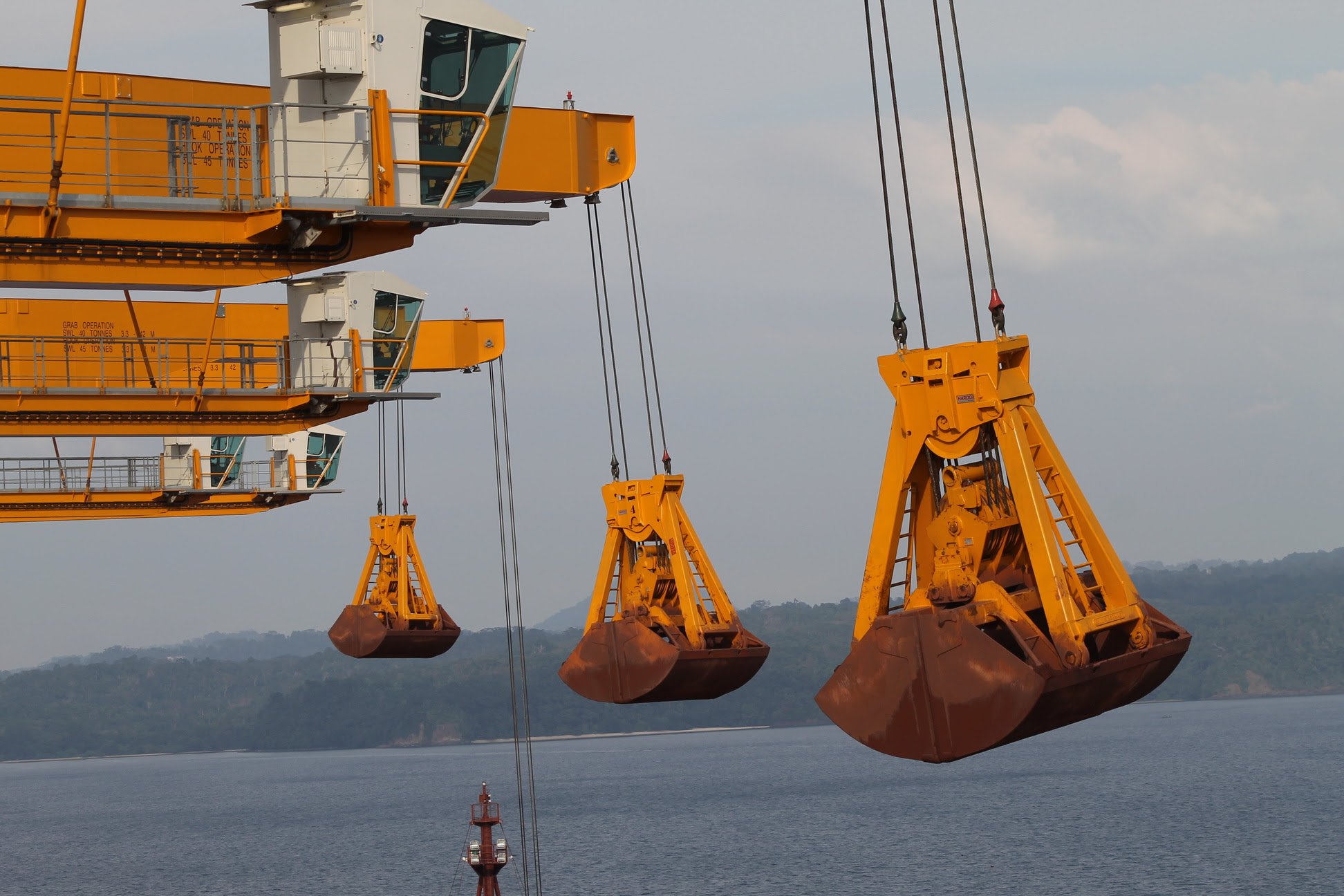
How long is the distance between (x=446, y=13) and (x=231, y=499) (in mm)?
19527

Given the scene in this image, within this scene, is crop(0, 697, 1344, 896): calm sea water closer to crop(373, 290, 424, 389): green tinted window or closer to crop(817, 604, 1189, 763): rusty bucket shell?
crop(373, 290, 424, 389): green tinted window

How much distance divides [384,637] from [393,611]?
827 millimetres

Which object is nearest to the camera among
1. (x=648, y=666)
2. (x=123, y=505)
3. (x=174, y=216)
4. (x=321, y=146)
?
(x=321, y=146)

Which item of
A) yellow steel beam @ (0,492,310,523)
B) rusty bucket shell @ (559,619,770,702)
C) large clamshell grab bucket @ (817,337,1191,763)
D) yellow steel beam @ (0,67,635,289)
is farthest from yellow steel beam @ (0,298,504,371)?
large clamshell grab bucket @ (817,337,1191,763)

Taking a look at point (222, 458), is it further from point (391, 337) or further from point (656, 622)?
point (656, 622)

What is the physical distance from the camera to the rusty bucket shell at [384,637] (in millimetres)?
28797

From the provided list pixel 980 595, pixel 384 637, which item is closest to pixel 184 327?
pixel 384 637

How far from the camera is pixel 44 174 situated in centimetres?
1783

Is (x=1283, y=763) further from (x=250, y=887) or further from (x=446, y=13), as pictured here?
(x=446, y=13)

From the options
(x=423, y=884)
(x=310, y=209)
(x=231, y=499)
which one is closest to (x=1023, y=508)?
(x=310, y=209)

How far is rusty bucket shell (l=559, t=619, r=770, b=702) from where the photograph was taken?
18016mm

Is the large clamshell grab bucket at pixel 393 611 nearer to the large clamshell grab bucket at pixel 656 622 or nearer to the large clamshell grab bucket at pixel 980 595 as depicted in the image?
the large clamshell grab bucket at pixel 656 622

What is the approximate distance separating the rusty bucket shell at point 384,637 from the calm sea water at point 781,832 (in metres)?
64.6

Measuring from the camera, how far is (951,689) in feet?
33.1
